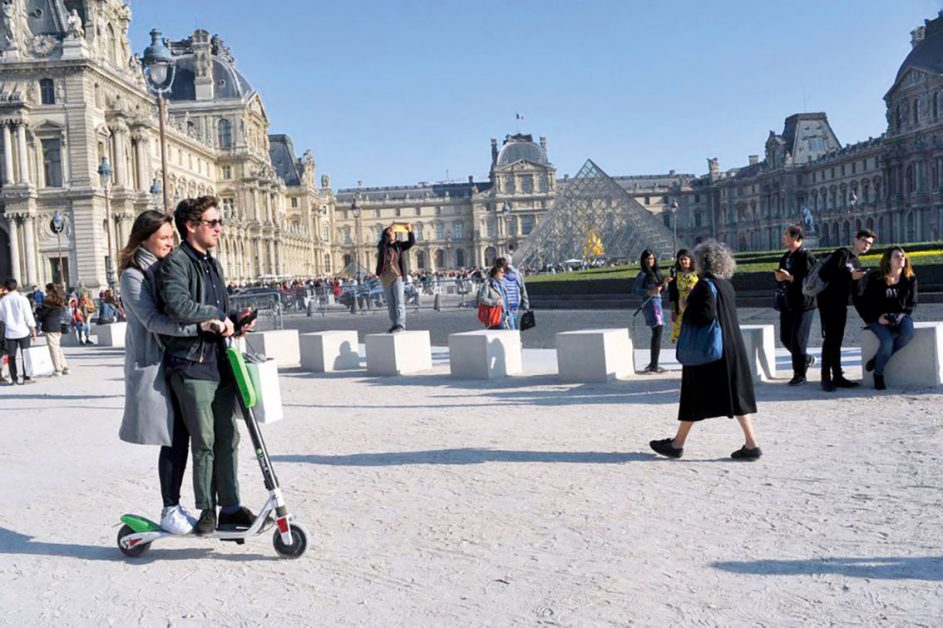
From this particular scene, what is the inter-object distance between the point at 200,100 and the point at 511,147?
156 ft

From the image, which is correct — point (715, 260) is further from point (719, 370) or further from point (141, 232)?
point (141, 232)

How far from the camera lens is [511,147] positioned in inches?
3819

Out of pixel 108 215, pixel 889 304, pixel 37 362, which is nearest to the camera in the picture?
pixel 889 304

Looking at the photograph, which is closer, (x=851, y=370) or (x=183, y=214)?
(x=183, y=214)

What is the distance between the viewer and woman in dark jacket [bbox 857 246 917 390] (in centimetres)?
682

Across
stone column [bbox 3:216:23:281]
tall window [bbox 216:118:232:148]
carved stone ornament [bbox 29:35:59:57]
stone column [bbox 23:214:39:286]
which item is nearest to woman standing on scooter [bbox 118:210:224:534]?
stone column [bbox 23:214:39:286]

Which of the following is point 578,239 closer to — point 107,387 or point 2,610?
point 107,387

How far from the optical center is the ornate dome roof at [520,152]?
96250 millimetres

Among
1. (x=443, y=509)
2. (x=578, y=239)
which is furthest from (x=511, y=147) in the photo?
(x=443, y=509)

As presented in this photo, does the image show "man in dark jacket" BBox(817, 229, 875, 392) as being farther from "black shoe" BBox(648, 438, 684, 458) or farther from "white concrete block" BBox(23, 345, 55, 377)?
"white concrete block" BBox(23, 345, 55, 377)

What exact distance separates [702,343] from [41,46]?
33904 mm

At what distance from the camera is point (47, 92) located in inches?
1288

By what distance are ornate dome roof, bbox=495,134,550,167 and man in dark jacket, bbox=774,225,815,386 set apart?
89731 millimetres

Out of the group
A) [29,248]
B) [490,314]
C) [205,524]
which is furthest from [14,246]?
[205,524]
